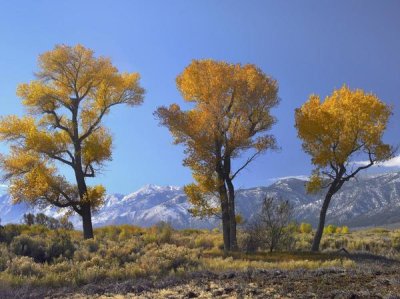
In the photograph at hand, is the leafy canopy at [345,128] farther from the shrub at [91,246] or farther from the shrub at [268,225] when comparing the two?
the shrub at [91,246]

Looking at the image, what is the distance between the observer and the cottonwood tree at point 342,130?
2755cm

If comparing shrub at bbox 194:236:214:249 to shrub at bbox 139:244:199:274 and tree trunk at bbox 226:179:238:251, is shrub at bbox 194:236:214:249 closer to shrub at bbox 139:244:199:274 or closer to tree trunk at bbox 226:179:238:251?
tree trunk at bbox 226:179:238:251

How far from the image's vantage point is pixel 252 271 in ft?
42.2

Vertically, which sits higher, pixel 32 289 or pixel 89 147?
pixel 89 147

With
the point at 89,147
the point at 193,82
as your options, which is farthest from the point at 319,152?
the point at 89,147

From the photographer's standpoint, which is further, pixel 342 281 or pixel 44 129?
pixel 44 129

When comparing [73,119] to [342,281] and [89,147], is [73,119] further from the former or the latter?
[342,281]

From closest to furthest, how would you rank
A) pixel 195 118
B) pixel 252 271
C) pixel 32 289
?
pixel 32 289 → pixel 252 271 → pixel 195 118

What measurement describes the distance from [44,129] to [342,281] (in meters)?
22.3

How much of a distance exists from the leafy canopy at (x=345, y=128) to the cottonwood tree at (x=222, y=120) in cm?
298

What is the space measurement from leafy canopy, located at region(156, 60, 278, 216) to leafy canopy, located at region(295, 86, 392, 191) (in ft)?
9.79

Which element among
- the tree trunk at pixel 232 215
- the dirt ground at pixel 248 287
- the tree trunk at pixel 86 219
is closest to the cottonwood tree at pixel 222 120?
the tree trunk at pixel 232 215

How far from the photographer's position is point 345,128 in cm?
2769

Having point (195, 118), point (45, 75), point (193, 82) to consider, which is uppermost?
point (45, 75)
